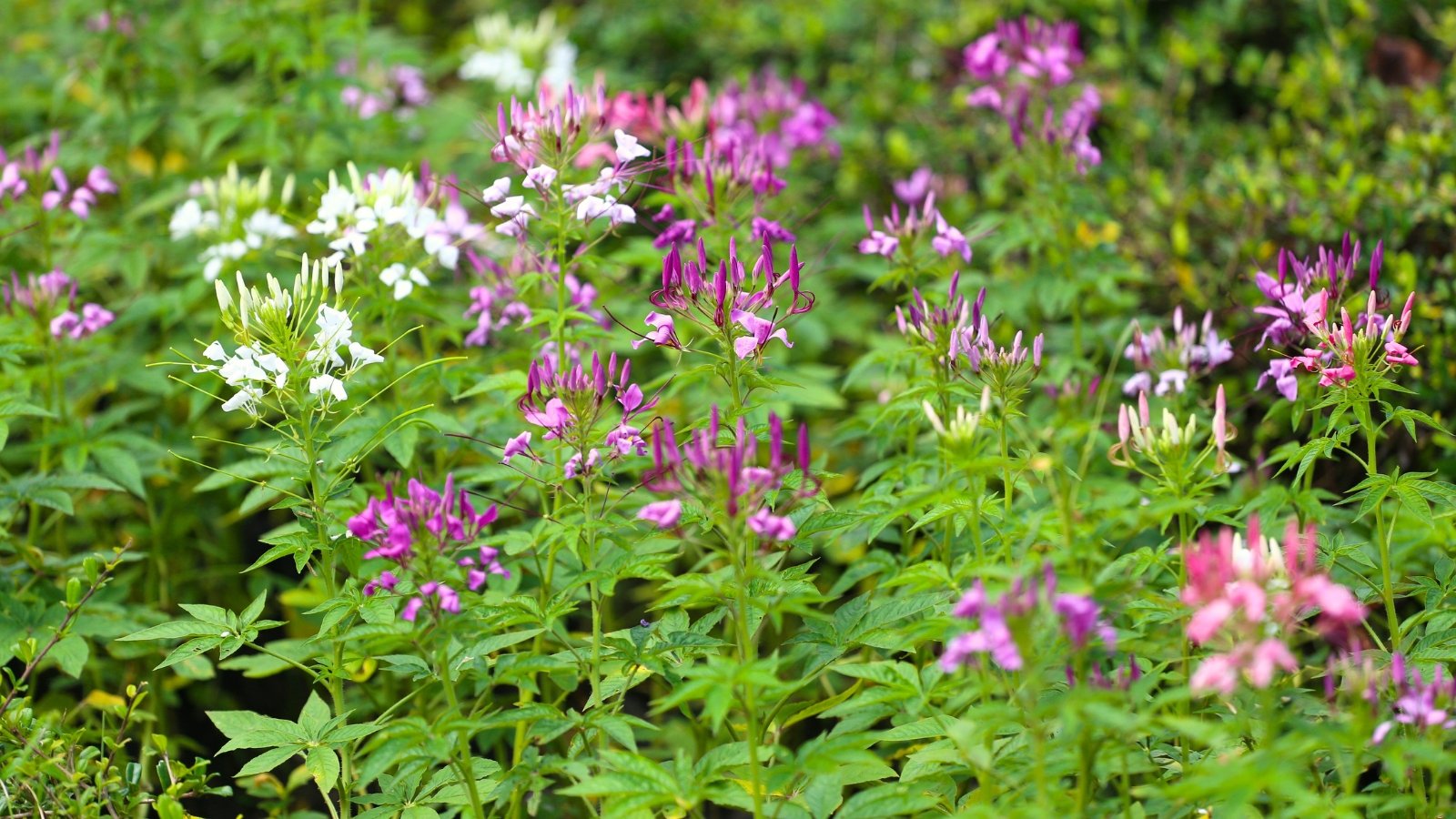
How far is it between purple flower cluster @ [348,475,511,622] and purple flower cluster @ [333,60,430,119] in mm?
2661

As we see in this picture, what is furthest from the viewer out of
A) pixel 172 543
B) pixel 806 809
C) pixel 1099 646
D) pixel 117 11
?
pixel 117 11

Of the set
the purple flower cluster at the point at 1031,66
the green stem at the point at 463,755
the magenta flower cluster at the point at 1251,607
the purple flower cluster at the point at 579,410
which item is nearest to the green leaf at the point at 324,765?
the green stem at the point at 463,755

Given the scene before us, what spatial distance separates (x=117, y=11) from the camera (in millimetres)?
4512

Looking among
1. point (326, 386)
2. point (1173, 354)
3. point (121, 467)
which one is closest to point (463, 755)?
point (326, 386)

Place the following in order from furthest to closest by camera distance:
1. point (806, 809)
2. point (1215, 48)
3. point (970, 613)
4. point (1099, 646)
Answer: point (1215, 48) → point (806, 809) → point (1099, 646) → point (970, 613)

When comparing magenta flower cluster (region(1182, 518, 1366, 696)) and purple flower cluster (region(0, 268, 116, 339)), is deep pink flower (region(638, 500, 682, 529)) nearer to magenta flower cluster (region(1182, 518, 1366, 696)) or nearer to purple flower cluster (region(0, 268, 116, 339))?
magenta flower cluster (region(1182, 518, 1366, 696))

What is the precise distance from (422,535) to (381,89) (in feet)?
10.7

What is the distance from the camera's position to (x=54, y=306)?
3309 millimetres

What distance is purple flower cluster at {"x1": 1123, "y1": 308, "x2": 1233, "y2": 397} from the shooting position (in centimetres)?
302

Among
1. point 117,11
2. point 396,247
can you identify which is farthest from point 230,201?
point 117,11

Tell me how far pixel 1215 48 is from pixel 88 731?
4803 millimetres

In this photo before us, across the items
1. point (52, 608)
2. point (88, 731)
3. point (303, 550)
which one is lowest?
point (88, 731)

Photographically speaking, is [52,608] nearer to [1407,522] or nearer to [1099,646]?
[1099,646]

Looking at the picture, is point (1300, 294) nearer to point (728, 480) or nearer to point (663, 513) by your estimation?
point (728, 480)
